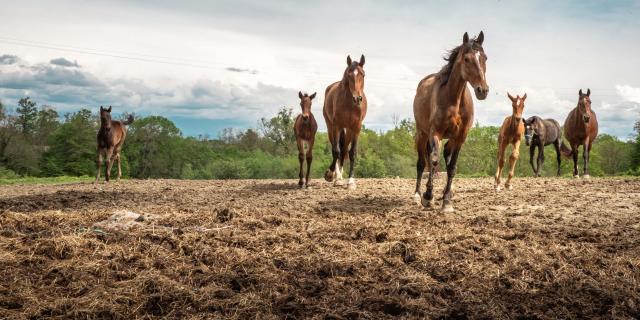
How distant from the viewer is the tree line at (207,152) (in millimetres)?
33688

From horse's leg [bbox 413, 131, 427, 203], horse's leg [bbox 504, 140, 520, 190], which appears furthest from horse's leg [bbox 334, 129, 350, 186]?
horse's leg [bbox 504, 140, 520, 190]

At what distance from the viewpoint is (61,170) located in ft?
115

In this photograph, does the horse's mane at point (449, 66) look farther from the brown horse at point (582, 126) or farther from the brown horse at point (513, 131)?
the brown horse at point (582, 126)

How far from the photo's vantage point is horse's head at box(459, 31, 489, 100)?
7383mm

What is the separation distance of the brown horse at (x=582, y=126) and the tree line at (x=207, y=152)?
14.0 m

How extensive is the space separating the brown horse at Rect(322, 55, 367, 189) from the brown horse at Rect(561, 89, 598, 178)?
8008 mm

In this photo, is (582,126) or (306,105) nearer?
(306,105)

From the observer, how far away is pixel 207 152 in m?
41.8

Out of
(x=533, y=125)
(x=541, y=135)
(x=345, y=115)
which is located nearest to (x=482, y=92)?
(x=345, y=115)

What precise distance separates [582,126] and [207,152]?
30960 millimetres

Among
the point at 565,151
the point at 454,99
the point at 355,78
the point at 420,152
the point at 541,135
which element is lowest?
the point at 420,152

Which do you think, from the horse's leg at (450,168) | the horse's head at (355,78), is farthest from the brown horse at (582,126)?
the horse's leg at (450,168)

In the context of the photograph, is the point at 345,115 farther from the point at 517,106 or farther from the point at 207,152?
the point at 207,152

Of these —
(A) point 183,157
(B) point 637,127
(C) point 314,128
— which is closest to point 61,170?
(A) point 183,157
